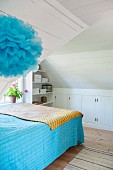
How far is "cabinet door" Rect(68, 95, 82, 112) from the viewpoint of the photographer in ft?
16.1

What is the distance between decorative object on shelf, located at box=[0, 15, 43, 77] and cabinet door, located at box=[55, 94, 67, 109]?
443 centimetres

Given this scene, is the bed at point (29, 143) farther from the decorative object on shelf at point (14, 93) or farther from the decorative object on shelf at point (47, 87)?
the decorative object on shelf at point (47, 87)

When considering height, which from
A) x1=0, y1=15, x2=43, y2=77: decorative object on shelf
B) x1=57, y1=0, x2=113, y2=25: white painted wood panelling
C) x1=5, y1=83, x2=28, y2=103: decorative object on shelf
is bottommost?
x1=5, y1=83, x2=28, y2=103: decorative object on shelf

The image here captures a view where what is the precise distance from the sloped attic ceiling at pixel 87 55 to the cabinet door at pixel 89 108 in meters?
0.34

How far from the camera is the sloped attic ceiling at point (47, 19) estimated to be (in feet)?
3.31

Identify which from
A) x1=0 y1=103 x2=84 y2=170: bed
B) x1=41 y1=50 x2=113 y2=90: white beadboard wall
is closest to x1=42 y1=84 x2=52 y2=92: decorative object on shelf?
x1=41 y1=50 x2=113 y2=90: white beadboard wall

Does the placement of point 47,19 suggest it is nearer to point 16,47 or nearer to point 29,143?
point 16,47

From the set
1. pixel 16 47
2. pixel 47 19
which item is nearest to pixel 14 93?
pixel 47 19

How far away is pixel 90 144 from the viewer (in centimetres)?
351

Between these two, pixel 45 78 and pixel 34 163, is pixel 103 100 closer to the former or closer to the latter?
pixel 45 78

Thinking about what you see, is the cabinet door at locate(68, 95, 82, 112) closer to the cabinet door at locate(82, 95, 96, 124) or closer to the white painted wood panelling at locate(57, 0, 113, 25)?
the cabinet door at locate(82, 95, 96, 124)

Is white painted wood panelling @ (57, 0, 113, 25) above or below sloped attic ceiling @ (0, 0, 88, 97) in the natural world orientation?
above

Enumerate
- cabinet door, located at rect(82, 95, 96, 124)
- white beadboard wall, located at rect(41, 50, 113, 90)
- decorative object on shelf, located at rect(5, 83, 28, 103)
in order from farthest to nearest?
cabinet door, located at rect(82, 95, 96, 124)
decorative object on shelf, located at rect(5, 83, 28, 103)
white beadboard wall, located at rect(41, 50, 113, 90)

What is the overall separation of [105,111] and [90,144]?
1.29 m
